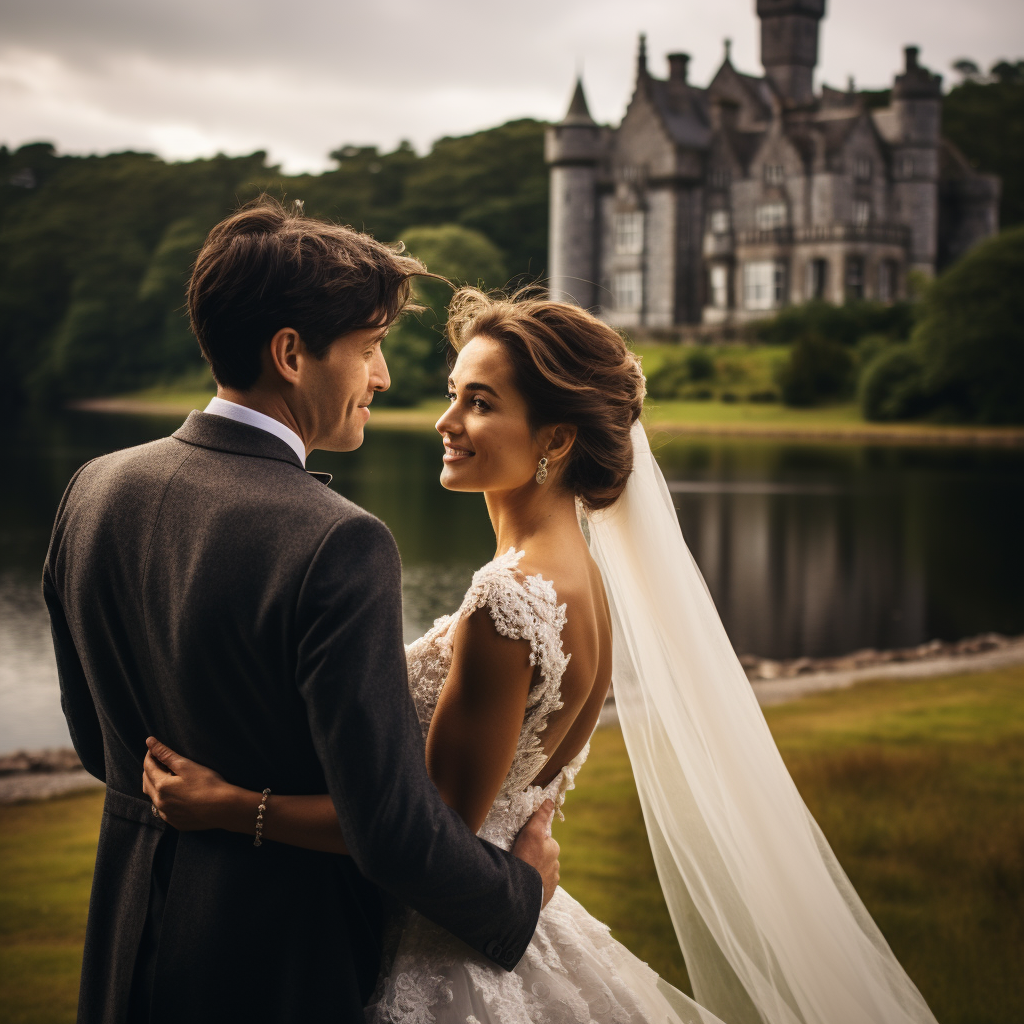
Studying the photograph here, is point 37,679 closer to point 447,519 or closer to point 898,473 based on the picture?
point 447,519

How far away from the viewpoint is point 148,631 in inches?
54.2

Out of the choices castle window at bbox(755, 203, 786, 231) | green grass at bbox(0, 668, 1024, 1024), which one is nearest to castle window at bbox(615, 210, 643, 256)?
castle window at bbox(755, 203, 786, 231)

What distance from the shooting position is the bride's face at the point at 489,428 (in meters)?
1.79

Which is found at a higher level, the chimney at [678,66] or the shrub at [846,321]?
the chimney at [678,66]

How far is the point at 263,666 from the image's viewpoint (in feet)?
4.25

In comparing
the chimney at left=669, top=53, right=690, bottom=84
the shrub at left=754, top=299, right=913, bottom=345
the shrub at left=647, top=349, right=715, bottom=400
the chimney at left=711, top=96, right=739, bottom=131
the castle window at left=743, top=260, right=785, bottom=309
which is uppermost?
the chimney at left=669, top=53, right=690, bottom=84

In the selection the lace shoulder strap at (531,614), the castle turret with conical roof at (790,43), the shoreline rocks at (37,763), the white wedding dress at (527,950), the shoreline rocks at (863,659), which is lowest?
the shoreline rocks at (863,659)

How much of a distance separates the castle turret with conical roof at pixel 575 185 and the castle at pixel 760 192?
0.20ft

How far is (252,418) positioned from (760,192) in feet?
147

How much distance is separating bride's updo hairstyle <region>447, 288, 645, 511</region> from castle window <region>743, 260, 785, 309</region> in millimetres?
42113

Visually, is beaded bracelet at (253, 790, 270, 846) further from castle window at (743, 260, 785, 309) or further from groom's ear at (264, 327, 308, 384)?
castle window at (743, 260, 785, 309)

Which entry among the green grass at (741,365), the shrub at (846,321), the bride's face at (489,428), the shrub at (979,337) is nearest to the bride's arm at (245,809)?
the bride's face at (489,428)

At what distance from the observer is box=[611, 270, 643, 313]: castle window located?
4634 centimetres

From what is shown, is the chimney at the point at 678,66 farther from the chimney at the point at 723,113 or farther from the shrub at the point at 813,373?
the shrub at the point at 813,373
